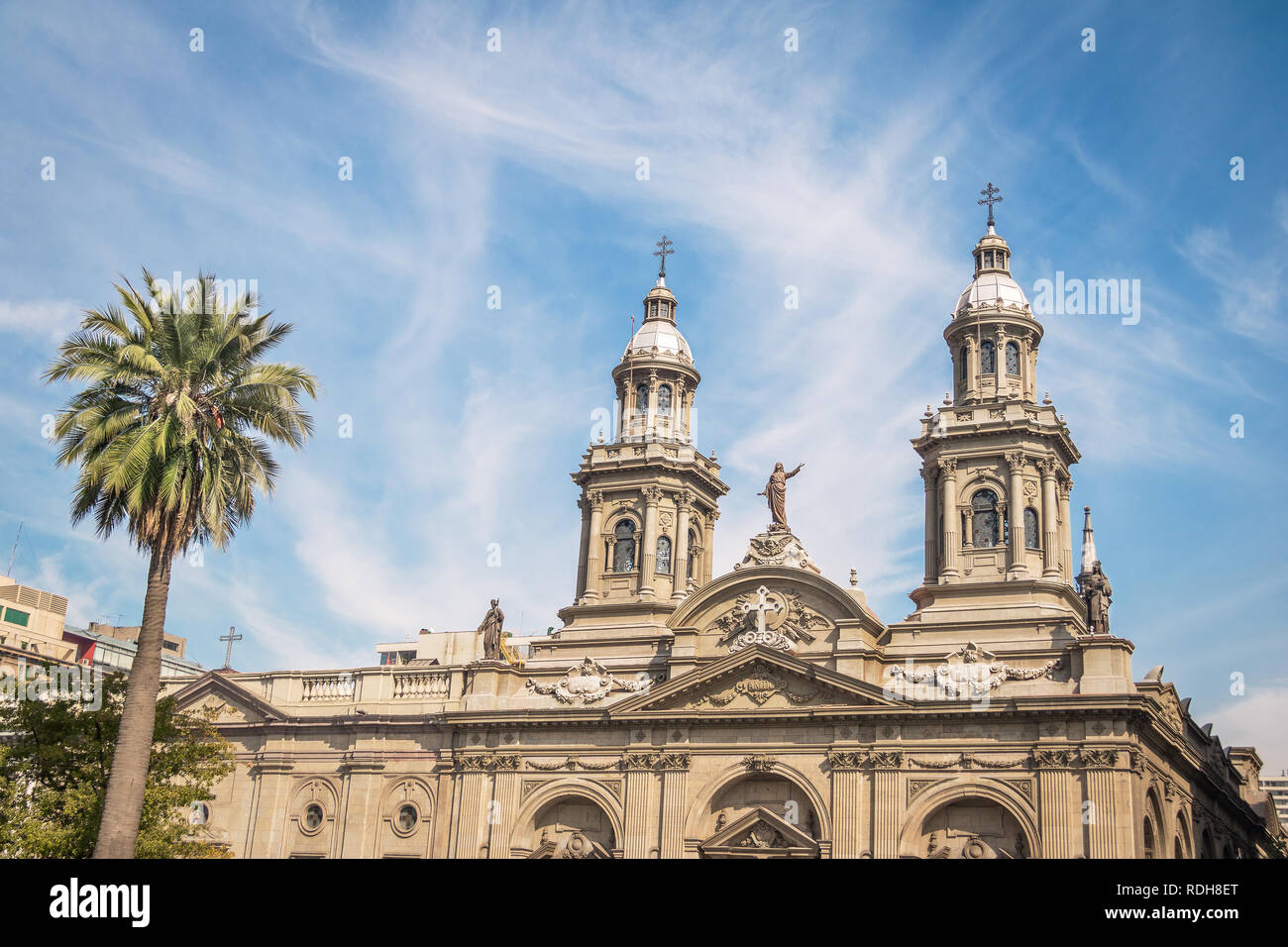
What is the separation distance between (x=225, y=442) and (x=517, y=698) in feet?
64.7

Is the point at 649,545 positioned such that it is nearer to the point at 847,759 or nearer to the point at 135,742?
the point at 847,759

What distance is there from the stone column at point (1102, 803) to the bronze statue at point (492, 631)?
21.7 meters

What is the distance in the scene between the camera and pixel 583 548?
55.7 meters

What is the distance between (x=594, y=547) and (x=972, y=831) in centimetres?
2016

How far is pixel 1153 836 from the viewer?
4238cm

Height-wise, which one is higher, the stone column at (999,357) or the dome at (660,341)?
the dome at (660,341)

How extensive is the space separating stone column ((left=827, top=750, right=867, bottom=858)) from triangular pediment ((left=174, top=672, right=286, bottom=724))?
2106 cm

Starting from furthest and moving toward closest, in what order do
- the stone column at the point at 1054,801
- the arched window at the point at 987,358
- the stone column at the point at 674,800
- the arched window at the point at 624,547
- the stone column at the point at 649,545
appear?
the arched window at the point at 624,547, the stone column at the point at 649,545, the arched window at the point at 987,358, the stone column at the point at 674,800, the stone column at the point at 1054,801

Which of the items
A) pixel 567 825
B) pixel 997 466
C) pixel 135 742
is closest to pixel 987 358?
pixel 997 466

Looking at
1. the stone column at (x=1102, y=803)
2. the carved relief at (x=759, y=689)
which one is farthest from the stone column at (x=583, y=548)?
the stone column at (x=1102, y=803)

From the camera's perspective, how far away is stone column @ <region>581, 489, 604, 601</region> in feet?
177

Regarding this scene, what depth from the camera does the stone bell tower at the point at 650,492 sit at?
53.9m

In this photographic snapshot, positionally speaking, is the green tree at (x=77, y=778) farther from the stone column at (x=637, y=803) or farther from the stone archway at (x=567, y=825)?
the stone column at (x=637, y=803)

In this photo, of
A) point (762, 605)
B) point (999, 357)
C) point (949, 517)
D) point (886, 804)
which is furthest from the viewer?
point (999, 357)
